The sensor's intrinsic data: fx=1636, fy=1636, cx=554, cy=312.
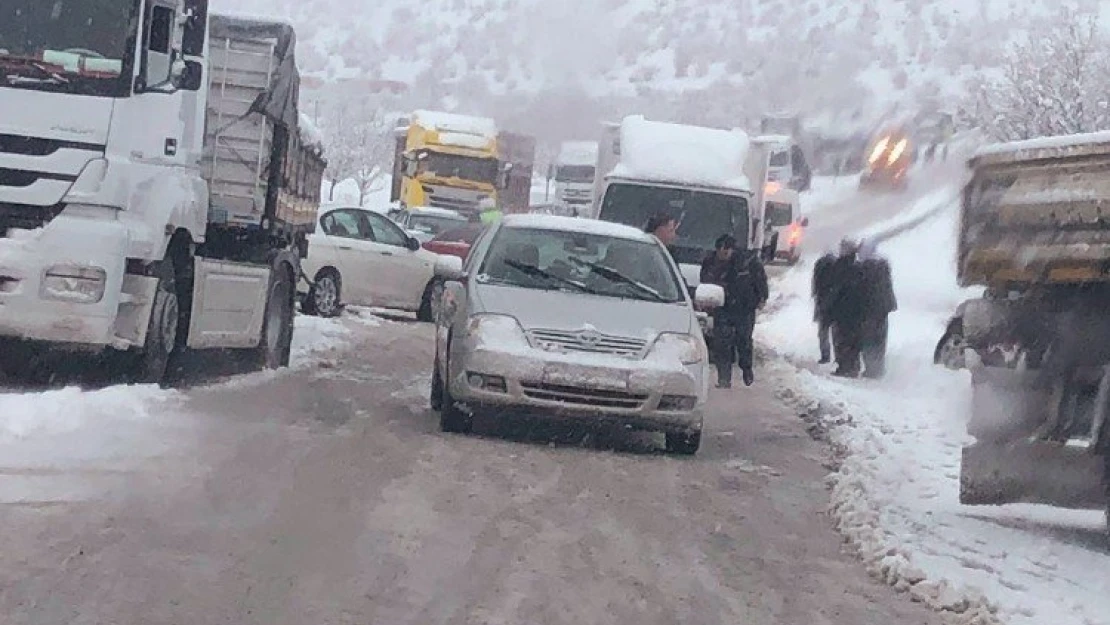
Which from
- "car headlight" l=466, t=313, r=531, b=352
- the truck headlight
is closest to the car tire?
the truck headlight

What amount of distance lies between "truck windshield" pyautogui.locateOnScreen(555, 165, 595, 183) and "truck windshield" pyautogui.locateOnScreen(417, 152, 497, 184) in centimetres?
628

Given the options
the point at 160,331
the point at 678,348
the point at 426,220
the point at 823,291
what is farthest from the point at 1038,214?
the point at 426,220

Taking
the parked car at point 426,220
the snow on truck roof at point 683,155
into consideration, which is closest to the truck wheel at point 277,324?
the snow on truck roof at point 683,155

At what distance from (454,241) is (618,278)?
14748mm

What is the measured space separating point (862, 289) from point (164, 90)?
427 inches

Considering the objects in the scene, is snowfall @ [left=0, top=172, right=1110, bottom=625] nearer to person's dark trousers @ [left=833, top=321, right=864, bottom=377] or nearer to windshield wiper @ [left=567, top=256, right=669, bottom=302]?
windshield wiper @ [left=567, top=256, right=669, bottom=302]

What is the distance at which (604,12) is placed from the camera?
1612 inches

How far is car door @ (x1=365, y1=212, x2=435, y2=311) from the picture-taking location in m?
23.2

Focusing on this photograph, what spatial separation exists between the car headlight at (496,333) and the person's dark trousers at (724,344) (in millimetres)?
5466

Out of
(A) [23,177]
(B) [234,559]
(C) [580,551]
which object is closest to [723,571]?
(C) [580,551]

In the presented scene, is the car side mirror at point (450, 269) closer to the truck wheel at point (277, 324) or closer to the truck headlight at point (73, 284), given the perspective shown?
the truck headlight at point (73, 284)

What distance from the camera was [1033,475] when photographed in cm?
866

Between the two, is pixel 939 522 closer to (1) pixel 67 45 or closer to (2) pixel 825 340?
(1) pixel 67 45

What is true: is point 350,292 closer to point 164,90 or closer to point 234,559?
point 164,90
